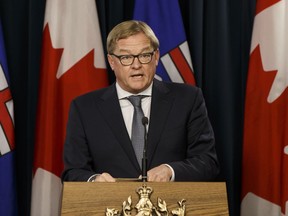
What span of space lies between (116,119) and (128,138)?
12cm

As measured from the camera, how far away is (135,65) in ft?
8.73

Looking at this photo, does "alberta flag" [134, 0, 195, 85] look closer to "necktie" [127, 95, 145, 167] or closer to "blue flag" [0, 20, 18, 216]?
"necktie" [127, 95, 145, 167]

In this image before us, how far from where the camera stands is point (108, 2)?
3.66 meters

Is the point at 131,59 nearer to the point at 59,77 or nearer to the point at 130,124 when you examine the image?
the point at 130,124

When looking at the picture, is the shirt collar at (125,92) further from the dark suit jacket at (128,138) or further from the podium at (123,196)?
the podium at (123,196)

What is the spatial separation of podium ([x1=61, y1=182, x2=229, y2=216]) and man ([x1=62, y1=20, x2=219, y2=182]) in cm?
65

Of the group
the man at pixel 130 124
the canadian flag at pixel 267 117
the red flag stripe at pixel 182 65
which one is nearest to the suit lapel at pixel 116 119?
the man at pixel 130 124

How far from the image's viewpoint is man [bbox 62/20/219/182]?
103 inches

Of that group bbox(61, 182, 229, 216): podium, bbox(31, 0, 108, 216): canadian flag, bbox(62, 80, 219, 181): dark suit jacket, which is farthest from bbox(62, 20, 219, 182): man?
bbox(61, 182, 229, 216): podium

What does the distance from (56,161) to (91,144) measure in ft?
2.28

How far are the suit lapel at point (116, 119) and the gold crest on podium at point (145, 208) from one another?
749mm

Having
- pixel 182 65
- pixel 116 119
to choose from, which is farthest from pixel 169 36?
pixel 116 119

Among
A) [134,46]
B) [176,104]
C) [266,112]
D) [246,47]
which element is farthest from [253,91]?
[134,46]

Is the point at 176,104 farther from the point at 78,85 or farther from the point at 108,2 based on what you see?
the point at 108,2
